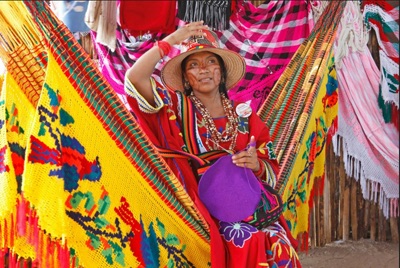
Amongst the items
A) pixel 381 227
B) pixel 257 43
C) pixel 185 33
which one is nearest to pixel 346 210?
pixel 381 227

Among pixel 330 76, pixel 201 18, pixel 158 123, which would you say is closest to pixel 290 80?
pixel 330 76

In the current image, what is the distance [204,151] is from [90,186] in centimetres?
56

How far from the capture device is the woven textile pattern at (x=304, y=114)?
11.9ft

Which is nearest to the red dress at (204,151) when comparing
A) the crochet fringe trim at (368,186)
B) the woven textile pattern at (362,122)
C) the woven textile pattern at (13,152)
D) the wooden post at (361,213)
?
the woven textile pattern at (13,152)

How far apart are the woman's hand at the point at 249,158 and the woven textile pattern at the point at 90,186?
252 mm

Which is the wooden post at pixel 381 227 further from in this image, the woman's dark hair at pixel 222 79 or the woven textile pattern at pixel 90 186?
the woven textile pattern at pixel 90 186

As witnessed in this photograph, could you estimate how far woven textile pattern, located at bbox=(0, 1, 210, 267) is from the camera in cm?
208

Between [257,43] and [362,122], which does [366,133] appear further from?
[257,43]

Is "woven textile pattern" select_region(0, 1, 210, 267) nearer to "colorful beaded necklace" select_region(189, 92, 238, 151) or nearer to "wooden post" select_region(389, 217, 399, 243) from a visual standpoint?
"colorful beaded necklace" select_region(189, 92, 238, 151)

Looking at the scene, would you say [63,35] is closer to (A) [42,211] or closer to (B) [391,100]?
(A) [42,211]

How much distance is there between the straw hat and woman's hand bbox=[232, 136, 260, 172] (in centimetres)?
40

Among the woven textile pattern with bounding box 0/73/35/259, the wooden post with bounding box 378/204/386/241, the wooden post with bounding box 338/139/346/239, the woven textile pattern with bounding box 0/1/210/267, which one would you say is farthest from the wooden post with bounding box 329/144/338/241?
the woven textile pattern with bounding box 0/73/35/259

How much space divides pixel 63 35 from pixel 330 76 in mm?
2345

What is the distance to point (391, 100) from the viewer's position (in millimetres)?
4730
